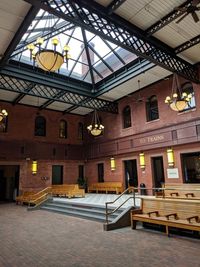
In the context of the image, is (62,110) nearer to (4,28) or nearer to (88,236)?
(4,28)

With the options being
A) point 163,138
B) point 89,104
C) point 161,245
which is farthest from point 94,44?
point 161,245

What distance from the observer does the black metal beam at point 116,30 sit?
687cm

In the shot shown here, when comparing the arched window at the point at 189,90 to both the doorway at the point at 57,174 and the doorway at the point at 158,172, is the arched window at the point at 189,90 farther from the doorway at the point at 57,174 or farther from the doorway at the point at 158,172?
the doorway at the point at 57,174

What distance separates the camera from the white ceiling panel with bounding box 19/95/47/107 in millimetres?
15652

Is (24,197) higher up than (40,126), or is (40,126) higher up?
(40,126)

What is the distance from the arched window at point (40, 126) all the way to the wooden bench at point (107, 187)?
5600 mm

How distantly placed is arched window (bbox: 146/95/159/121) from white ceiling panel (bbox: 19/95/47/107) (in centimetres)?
738

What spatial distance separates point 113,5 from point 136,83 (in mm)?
6492

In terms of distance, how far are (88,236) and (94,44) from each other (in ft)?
32.7

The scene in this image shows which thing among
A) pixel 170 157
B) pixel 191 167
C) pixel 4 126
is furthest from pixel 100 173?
pixel 4 126

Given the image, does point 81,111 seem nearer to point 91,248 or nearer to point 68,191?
point 68,191

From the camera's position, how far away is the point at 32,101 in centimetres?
1620

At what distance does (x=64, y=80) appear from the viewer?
44.0 feet

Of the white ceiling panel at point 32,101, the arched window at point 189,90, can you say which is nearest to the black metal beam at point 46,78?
the white ceiling panel at point 32,101
